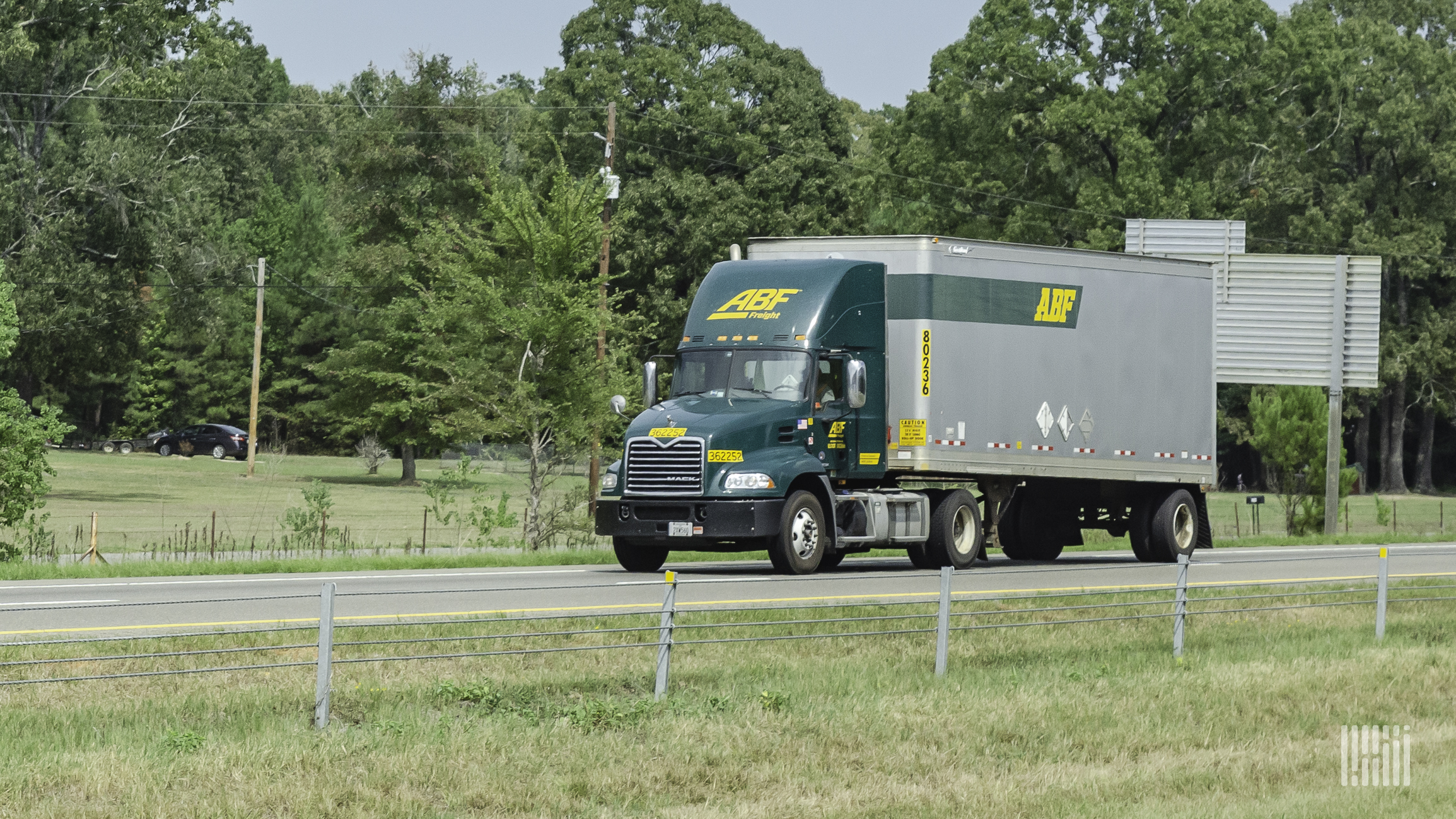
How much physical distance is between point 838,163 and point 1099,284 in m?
44.7

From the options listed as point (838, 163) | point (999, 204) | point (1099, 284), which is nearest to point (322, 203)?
point (838, 163)

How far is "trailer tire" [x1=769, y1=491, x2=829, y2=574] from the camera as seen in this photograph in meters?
20.9

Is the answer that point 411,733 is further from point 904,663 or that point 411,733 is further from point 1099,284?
point 1099,284

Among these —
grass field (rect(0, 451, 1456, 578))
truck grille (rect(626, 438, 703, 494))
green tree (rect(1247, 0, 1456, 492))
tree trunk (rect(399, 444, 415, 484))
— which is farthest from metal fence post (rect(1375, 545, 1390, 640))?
tree trunk (rect(399, 444, 415, 484))

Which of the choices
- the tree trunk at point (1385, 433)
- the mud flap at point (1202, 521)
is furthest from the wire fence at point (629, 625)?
the tree trunk at point (1385, 433)

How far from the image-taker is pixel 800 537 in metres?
21.2

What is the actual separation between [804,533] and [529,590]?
9597 millimetres

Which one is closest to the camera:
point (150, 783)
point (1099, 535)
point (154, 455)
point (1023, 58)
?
point (150, 783)

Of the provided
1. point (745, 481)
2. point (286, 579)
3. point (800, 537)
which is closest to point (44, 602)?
point (286, 579)

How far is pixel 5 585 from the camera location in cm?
1902

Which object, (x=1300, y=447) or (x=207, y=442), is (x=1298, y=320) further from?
(x=207, y=442)

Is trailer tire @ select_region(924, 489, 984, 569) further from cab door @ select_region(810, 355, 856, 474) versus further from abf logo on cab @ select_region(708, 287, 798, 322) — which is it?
abf logo on cab @ select_region(708, 287, 798, 322)

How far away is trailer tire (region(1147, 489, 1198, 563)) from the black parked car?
61197mm

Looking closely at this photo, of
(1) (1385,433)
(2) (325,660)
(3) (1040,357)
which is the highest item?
(1) (1385,433)
